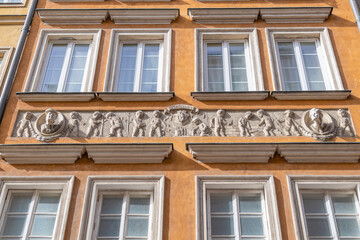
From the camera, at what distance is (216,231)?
751cm

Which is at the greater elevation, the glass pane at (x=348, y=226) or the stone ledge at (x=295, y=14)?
the stone ledge at (x=295, y=14)

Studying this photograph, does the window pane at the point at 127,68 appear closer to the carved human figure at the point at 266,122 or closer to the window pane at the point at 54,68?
the window pane at the point at 54,68

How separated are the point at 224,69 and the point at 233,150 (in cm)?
237

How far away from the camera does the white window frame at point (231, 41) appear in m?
9.48

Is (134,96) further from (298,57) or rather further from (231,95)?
(298,57)

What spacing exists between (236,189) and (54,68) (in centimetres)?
490

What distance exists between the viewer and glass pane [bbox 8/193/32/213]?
7.91 metres

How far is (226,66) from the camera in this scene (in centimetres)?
996

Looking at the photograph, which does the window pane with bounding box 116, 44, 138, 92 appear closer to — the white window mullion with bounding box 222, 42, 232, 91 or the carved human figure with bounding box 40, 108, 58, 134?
the carved human figure with bounding box 40, 108, 58, 134

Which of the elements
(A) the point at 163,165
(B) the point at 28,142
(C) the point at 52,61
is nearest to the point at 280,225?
(A) the point at 163,165

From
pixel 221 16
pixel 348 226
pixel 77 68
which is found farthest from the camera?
pixel 221 16

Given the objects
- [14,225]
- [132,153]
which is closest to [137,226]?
[132,153]

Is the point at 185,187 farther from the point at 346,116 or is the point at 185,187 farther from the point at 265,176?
the point at 346,116

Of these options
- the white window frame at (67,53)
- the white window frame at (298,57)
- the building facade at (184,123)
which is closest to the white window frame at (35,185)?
the building facade at (184,123)
